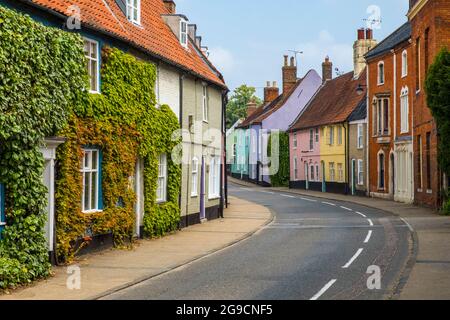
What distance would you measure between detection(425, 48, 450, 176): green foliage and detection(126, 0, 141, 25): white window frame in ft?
41.1

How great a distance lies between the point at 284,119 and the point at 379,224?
4425cm

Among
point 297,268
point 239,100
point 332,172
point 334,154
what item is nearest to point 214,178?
point 297,268

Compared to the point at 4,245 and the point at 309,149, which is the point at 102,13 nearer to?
the point at 4,245

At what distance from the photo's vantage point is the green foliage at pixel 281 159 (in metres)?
70.4

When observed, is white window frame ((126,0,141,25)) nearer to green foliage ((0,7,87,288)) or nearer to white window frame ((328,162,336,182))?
green foliage ((0,7,87,288))

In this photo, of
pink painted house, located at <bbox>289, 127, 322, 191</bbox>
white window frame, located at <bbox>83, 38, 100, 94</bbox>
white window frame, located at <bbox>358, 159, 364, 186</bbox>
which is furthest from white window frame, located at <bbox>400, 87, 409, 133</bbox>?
white window frame, located at <bbox>83, 38, 100, 94</bbox>

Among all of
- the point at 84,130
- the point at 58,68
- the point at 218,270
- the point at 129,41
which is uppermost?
the point at 129,41

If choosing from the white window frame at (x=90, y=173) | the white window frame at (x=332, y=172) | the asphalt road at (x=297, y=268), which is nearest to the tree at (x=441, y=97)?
the asphalt road at (x=297, y=268)

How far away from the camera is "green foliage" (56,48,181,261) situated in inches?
664

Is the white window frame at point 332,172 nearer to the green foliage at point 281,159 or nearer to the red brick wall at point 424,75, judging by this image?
the green foliage at point 281,159

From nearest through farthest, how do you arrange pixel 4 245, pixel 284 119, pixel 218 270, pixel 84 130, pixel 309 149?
pixel 4 245, pixel 218 270, pixel 84 130, pixel 309 149, pixel 284 119

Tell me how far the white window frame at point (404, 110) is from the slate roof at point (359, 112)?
26.4 ft
